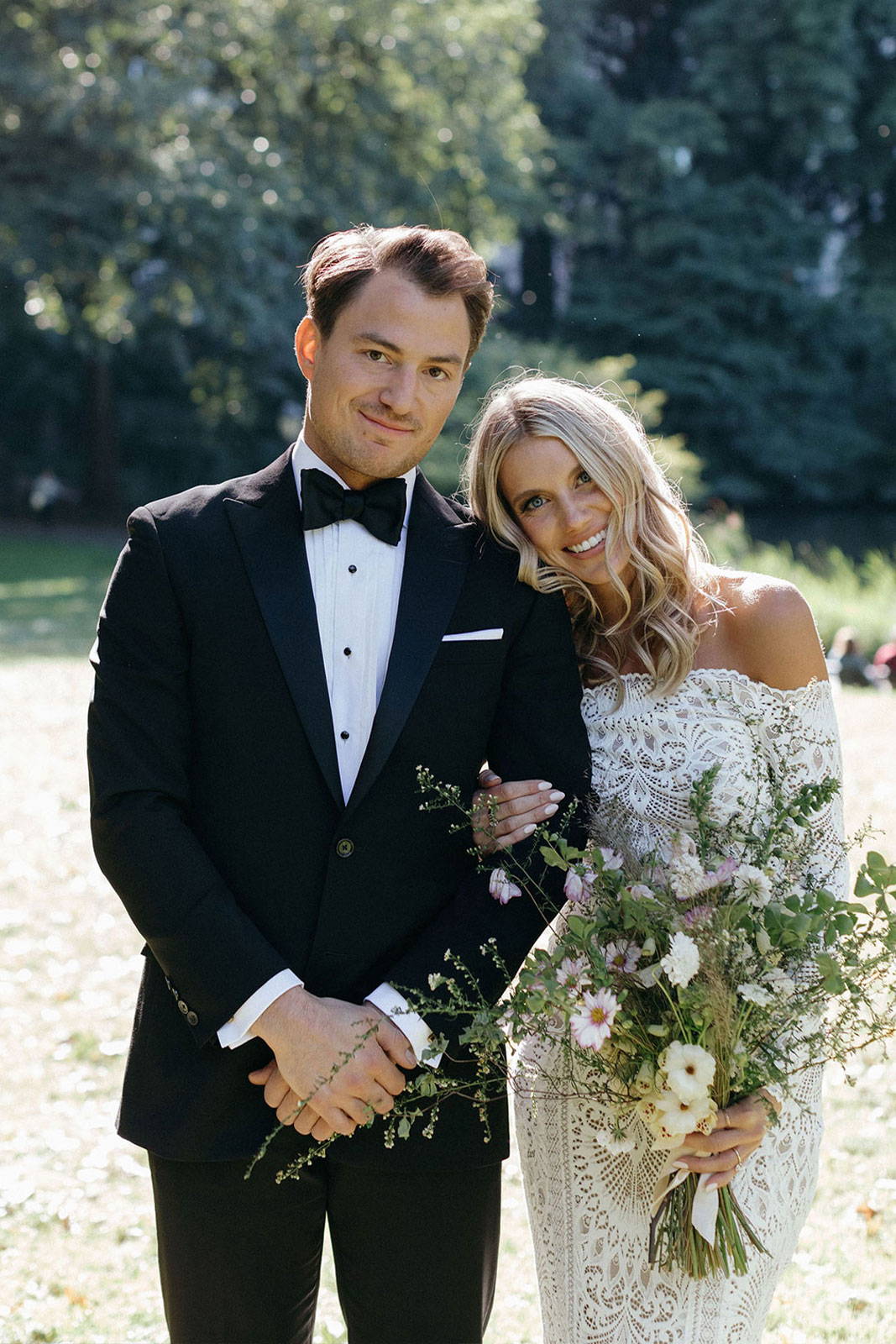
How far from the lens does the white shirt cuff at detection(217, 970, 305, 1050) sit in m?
2.40

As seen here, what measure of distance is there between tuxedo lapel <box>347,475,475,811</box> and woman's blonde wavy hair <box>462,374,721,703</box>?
18 cm

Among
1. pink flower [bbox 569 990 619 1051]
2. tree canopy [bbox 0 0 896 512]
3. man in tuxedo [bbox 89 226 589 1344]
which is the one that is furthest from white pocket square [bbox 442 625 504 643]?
tree canopy [bbox 0 0 896 512]

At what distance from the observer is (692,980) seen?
7.30 feet

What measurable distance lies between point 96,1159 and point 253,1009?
2.86 metres

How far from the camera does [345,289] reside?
2.61 m

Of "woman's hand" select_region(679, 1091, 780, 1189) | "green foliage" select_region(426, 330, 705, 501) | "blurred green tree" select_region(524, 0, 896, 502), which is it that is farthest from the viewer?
"blurred green tree" select_region(524, 0, 896, 502)

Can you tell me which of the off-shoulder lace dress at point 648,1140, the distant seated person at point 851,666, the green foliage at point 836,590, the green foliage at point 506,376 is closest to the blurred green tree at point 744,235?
the green foliage at point 506,376

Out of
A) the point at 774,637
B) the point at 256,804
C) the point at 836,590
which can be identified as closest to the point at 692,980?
the point at 256,804

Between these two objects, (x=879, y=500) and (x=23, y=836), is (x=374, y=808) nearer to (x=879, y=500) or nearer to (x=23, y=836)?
(x=23, y=836)

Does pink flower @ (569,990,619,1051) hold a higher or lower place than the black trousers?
higher

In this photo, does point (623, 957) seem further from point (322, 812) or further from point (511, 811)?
point (322, 812)

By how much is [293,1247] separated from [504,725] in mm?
1072

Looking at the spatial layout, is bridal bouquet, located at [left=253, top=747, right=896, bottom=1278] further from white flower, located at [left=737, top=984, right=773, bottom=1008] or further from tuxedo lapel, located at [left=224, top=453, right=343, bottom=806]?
tuxedo lapel, located at [left=224, top=453, right=343, bottom=806]

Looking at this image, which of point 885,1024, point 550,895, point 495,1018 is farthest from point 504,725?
point 885,1024
